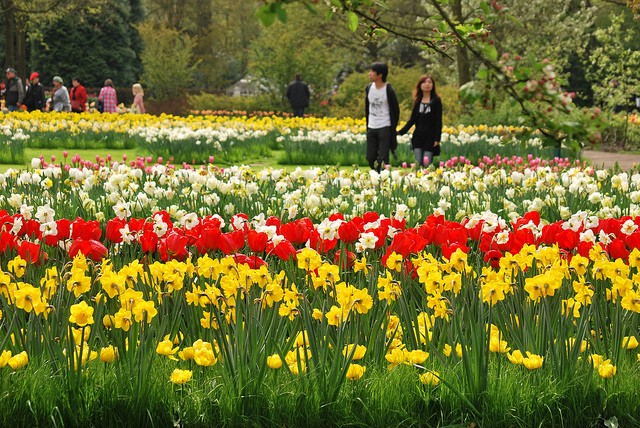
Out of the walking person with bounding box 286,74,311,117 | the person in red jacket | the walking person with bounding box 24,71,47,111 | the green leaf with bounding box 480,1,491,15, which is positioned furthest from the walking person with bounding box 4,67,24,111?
the green leaf with bounding box 480,1,491,15

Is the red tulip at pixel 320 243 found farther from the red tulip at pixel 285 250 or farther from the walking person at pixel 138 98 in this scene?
the walking person at pixel 138 98

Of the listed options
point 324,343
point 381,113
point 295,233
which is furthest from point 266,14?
point 381,113

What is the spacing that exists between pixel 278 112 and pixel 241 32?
3468cm

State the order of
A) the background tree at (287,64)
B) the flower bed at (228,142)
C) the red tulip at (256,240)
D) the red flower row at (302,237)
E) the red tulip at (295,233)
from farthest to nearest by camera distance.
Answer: the background tree at (287,64) < the flower bed at (228,142) < the red tulip at (295,233) < the red tulip at (256,240) < the red flower row at (302,237)

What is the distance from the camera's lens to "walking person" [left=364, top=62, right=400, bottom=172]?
10.6 meters

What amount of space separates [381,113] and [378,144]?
0.58 m

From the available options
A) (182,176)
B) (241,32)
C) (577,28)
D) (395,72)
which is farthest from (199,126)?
(241,32)

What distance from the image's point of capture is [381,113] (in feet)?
35.4

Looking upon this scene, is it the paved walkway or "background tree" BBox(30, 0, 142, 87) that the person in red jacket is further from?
"background tree" BBox(30, 0, 142, 87)

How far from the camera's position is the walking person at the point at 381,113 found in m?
10.6

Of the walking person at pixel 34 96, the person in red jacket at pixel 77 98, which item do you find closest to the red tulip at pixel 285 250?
the person in red jacket at pixel 77 98

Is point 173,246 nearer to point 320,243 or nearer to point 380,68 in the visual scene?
point 320,243

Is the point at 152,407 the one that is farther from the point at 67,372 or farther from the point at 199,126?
the point at 199,126

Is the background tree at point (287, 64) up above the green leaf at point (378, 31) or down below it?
above
